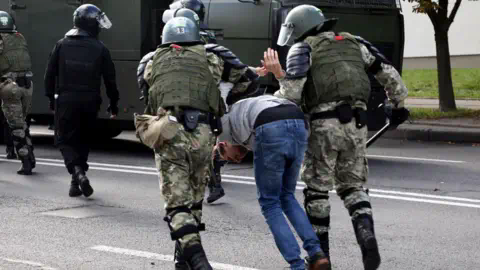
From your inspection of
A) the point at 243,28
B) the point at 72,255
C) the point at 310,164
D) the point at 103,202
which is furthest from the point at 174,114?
the point at 243,28

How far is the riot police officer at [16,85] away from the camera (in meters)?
11.1

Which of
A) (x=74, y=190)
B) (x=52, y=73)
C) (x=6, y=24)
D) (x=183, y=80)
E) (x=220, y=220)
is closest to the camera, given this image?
(x=183, y=80)

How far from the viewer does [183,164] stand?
18.7 feet

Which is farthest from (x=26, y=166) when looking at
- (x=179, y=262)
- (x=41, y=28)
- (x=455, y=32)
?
(x=455, y=32)

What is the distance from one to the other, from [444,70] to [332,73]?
38.9 ft

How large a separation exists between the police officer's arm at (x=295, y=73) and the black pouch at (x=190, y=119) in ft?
2.00

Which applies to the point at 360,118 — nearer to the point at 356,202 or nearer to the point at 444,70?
the point at 356,202

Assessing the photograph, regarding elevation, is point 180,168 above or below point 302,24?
below

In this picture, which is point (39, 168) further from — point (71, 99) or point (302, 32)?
point (302, 32)

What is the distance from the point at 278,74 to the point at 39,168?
256 inches

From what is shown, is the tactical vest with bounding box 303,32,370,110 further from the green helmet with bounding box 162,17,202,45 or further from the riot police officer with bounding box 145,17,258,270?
the green helmet with bounding box 162,17,202,45

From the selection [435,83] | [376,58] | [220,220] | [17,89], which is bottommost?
[435,83]

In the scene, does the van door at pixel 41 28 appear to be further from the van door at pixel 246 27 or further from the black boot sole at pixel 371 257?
the black boot sole at pixel 371 257

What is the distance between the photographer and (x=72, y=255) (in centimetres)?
688
